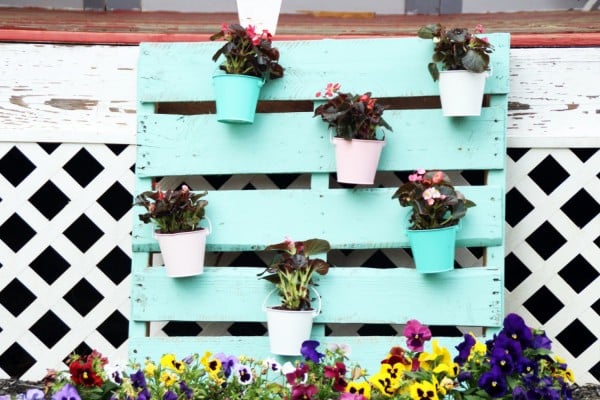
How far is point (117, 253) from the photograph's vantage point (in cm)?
318

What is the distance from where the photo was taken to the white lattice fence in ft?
9.09

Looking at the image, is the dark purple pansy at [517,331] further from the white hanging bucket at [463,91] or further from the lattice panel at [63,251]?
the lattice panel at [63,251]

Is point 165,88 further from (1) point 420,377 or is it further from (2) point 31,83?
(1) point 420,377

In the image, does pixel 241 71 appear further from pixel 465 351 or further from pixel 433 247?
pixel 465 351

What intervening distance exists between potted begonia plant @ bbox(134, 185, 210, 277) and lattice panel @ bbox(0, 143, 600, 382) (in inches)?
10.5

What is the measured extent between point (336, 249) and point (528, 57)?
2.99ft

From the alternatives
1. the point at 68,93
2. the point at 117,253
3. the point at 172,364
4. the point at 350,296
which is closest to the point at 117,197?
the point at 117,253

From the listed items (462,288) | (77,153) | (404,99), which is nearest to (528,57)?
(404,99)

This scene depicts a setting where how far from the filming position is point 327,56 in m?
2.68

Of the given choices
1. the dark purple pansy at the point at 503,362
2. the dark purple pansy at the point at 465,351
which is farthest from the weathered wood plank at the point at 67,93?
the dark purple pansy at the point at 503,362

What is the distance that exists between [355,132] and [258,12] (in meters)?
0.53

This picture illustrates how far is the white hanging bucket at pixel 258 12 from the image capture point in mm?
2662

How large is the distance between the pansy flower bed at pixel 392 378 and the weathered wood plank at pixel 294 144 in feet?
2.50

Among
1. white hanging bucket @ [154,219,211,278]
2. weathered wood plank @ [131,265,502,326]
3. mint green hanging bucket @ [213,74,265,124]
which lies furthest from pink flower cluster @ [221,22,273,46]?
weathered wood plank @ [131,265,502,326]
